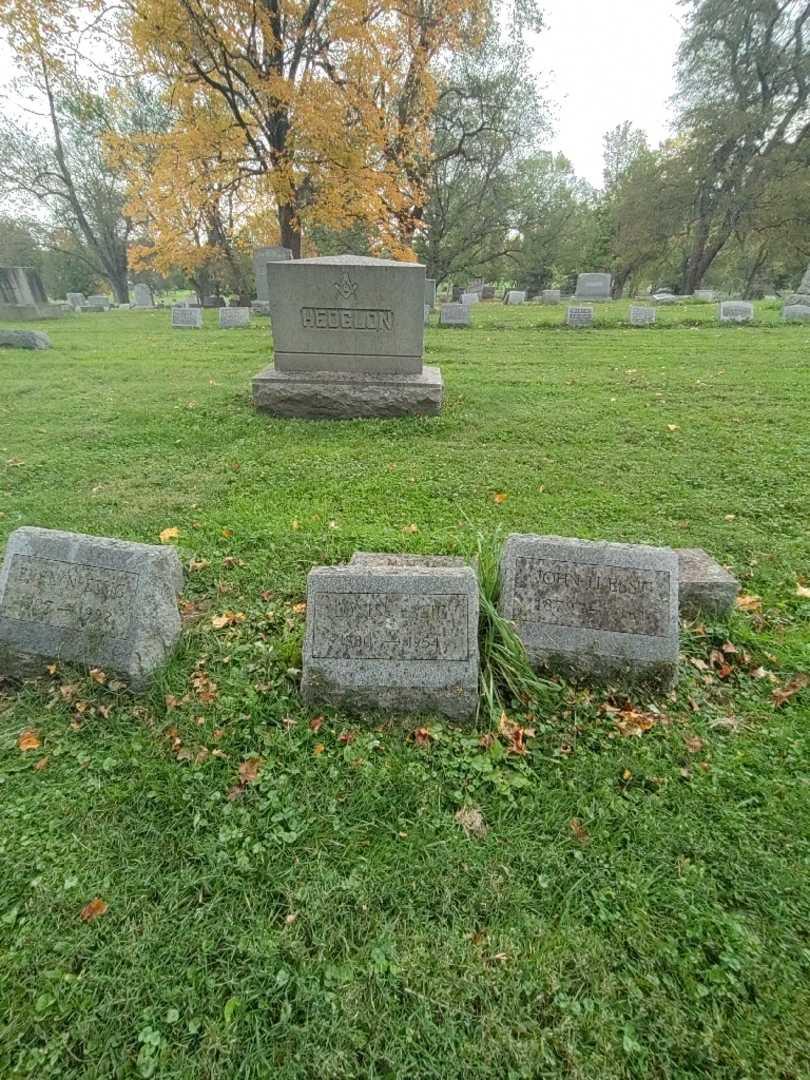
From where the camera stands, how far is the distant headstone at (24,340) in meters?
12.1

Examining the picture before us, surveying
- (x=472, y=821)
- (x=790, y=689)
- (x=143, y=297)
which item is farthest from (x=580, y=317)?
(x=143, y=297)

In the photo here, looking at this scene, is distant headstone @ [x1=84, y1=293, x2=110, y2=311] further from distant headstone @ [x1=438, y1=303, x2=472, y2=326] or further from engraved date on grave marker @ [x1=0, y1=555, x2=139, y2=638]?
engraved date on grave marker @ [x1=0, y1=555, x2=139, y2=638]

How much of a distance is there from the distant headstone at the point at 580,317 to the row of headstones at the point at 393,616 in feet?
44.3

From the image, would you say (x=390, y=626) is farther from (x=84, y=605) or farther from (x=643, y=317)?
(x=643, y=317)

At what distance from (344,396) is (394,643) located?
4751 millimetres

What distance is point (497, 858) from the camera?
187cm

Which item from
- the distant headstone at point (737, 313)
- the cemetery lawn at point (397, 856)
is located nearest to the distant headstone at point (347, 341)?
the cemetery lawn at point (397, 856)

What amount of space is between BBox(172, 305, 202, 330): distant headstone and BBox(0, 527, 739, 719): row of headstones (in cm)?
1511

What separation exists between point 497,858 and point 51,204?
140 feet

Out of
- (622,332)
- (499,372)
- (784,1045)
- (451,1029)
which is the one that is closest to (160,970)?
(451,1029)

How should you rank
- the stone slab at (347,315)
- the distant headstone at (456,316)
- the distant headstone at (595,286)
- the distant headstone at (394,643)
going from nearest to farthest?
the distant headstone at (394,643), the stone slab at (347,315), the distant headstone at (456,316), the distant headstone at (595,286)

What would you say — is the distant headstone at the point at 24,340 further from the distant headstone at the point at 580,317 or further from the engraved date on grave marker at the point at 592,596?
the engraved date on grave marker at the point at 592,596

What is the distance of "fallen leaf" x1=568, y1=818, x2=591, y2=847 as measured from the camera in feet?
6.34

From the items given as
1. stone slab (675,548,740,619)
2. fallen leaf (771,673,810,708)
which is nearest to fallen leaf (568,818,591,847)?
fallen leaf (771,673,810,708)
